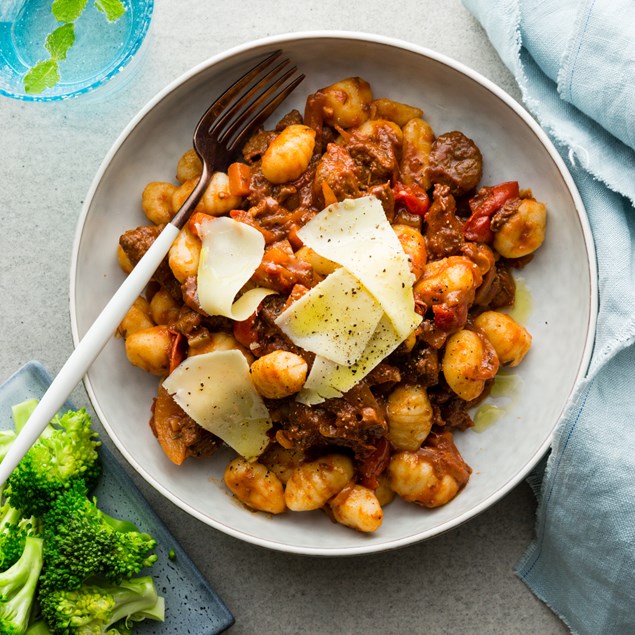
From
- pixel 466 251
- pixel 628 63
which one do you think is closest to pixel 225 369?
pixel 466 251

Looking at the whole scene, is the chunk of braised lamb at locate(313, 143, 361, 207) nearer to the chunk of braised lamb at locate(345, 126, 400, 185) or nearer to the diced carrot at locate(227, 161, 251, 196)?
the chunk of braised lamb at locate(345, 126, 400, 185)

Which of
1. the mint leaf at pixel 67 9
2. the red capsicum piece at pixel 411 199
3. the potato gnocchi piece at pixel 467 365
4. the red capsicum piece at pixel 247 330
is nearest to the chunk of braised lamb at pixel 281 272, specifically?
the red capsicum piece at pixel 247 330

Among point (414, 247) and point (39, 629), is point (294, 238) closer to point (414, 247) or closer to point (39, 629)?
point (414, 247)

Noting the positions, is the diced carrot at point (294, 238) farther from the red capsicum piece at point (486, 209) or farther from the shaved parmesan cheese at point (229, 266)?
the red capsicum piece at point (486, 209)

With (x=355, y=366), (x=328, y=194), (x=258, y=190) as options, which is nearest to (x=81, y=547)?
(x=355, y=366)

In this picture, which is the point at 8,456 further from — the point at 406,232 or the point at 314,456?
the point at 406,232

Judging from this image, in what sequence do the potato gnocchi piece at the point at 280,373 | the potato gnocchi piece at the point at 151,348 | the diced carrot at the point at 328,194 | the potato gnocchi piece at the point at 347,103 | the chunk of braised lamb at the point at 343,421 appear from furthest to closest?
the potato gnocchi piece at the point at 347,103
the potato gnocchi piece at the point at 151,348
the diced carrot at the point at 328,194
the chunk of braised lamb at the point at 343,421
the potato gnocchi piece at the point at 280,373

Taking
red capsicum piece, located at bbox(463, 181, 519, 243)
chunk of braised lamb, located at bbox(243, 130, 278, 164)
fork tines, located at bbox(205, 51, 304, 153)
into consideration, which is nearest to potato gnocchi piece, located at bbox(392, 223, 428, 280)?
red capsicum piece, located at bbox(463, 181, 519, 243)

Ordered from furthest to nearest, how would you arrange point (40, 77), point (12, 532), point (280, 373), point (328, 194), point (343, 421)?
point (40, 77) < point (12, 532) < point (328, 194) < point (343, 421) < point (280, 373)
